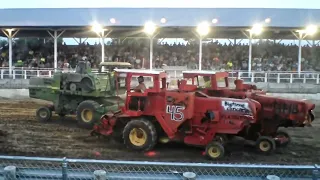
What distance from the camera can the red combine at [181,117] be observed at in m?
8.24

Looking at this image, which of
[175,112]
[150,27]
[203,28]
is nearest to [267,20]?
[203,28]

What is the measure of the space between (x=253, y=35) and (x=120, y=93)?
1331cm

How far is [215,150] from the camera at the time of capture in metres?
8.17

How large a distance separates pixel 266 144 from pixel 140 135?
283 centimetres

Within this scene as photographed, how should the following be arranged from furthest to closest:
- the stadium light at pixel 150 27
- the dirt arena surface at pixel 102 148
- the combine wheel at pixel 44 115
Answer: the stadium light at pixel 150 27 → the combine wheel at pixel 44 115 → the dirt arena surface at pixel 102 148

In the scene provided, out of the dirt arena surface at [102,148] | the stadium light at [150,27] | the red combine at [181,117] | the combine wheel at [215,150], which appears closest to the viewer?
the combine wheel at [215,150]

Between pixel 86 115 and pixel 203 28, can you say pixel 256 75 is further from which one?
pixel 86 115

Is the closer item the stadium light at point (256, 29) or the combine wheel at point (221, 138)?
the combine wheel at point (221, 138)

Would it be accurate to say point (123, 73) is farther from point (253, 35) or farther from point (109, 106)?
point (253, 35)

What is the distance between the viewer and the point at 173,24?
800 inches

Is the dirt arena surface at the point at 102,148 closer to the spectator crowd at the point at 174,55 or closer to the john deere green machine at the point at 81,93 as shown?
the john deere green machine at the point at 81,93

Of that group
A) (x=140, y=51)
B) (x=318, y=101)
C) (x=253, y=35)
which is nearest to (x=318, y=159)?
(x=318, y=101)

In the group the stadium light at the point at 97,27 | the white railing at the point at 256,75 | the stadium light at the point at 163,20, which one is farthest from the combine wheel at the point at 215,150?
the stadium light at the point at 97,27

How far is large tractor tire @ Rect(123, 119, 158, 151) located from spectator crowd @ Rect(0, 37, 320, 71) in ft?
48.3
